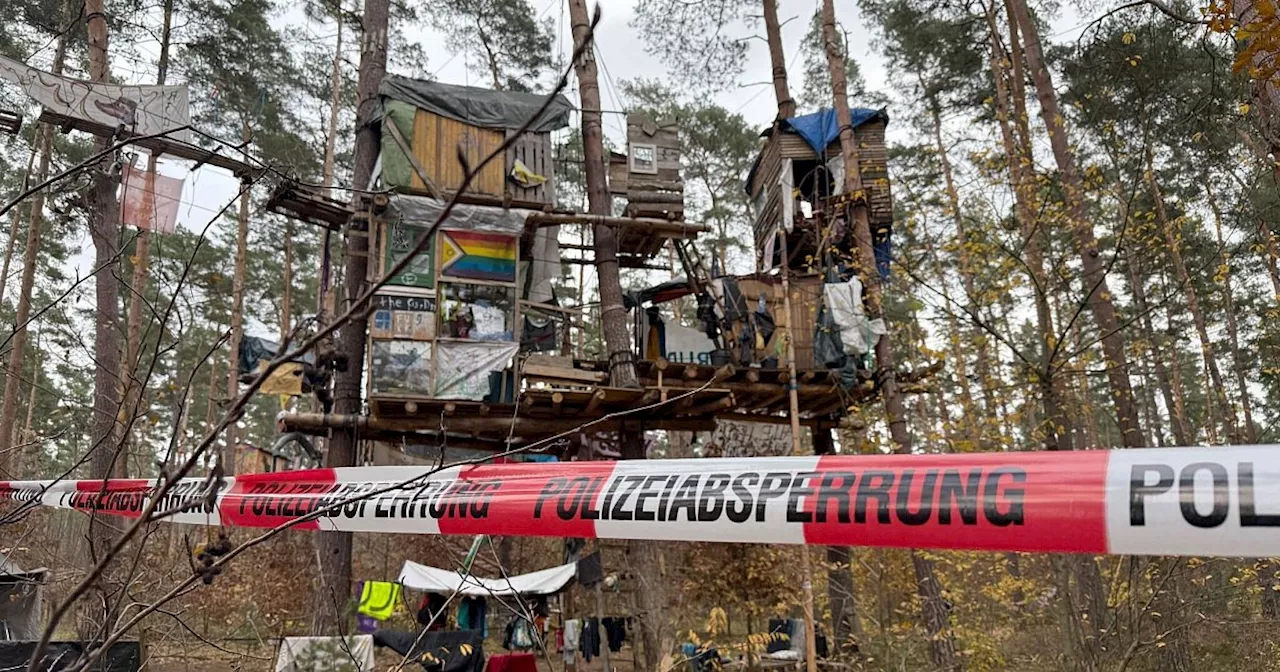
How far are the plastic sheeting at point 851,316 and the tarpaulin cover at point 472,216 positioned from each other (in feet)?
14.3

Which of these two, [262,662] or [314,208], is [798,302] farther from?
[262,662]

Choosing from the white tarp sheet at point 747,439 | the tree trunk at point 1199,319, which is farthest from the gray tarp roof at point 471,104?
the tree trunk at point 1199,319

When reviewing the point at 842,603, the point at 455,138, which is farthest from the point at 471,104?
the point at 842,603

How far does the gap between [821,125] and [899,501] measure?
1201 cm

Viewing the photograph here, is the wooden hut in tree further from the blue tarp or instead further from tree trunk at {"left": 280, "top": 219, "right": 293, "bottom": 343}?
tree trunk at {"left": 280, "top": 219, "right": 293, "bottom": 343}

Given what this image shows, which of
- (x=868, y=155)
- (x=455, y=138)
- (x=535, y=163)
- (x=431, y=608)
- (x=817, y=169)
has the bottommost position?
(x=431, y=608)

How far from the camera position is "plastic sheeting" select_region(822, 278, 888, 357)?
36.8 ft

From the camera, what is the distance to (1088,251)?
9.59 meters

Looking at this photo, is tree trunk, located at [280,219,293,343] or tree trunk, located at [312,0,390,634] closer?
tree trunk, located at [312,0,390,634]

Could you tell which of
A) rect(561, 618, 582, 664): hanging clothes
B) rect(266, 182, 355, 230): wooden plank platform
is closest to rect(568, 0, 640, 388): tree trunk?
rect(266, 182, 355, 230): wooden plank platform

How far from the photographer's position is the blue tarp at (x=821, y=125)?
1361cm

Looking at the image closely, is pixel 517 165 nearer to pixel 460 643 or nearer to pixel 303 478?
pixel 460 643

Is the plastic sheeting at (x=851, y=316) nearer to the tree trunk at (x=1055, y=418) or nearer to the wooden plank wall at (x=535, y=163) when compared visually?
the tree trunk at (x=1055, y=418)

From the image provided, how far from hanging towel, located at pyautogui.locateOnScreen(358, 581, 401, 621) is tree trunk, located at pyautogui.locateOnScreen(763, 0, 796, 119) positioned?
9.65m
